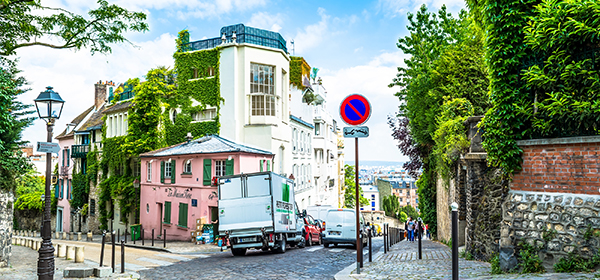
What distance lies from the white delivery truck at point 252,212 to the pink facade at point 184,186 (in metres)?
6.97

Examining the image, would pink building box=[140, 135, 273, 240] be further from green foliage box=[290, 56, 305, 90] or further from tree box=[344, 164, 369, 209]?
tree box=[344, 164, 369, 209]

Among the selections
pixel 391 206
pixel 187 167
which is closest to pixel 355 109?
pixel 187 167

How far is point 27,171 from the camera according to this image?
12.4m

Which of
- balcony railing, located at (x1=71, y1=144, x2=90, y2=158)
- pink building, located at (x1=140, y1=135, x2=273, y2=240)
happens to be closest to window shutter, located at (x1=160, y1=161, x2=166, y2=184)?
pink building, located at (x1=140, y1=135, x2=273, y2=240)

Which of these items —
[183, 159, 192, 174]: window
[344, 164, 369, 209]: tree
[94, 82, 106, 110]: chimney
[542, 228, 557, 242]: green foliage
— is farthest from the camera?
[344, 164, 369, 209]: tree

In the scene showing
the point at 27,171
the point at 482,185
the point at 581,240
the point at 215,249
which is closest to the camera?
the point at 581,240

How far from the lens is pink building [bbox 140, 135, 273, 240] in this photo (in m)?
22.8

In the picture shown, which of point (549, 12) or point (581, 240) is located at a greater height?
point (549, 12)

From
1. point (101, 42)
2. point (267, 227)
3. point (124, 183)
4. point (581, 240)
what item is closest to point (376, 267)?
point (581, 240)

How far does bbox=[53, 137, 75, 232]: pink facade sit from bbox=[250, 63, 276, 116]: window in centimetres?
2532

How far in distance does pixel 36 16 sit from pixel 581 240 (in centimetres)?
1293

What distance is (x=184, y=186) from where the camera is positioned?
24062 mm

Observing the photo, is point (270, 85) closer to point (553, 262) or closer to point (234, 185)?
point (234, 185)

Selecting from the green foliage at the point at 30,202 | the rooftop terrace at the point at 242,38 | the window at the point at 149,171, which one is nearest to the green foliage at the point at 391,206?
the green foliage at the point at 30,202
